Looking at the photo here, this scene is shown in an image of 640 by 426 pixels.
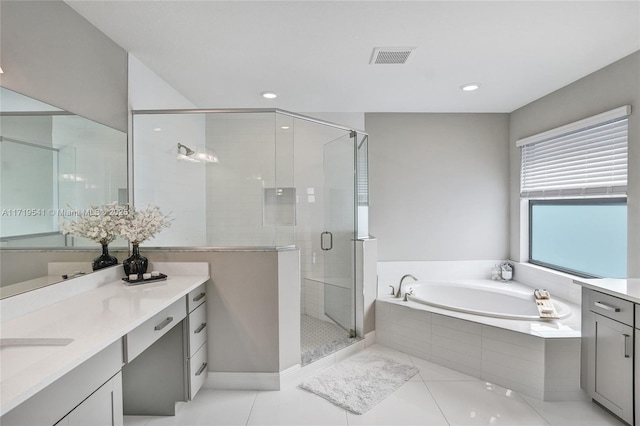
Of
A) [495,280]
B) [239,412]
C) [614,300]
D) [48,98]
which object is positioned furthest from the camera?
[495,280]

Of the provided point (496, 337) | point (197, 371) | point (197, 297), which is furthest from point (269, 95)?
point (496, 337)

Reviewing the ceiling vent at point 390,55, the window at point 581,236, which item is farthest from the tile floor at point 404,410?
the ceiling vent at point 390,55

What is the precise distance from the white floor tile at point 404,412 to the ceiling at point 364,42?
8.07ft

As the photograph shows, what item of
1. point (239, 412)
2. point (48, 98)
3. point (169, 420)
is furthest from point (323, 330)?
point (48, 98)

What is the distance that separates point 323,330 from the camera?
3.22 meters

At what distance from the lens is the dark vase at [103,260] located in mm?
2055

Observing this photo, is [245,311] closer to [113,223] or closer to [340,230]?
[113,223]

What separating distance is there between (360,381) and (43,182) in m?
2.41

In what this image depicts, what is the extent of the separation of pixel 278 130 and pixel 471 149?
8.49 ft

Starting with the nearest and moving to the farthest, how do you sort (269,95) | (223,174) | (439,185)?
1. (223,174)
2. (269,95)
3. (439,185)

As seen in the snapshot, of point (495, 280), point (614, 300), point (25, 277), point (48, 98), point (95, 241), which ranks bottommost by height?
point (495, 280)

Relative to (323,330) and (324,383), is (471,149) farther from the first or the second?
(324,383)

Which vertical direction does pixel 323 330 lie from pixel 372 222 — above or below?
below

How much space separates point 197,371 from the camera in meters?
2.26
